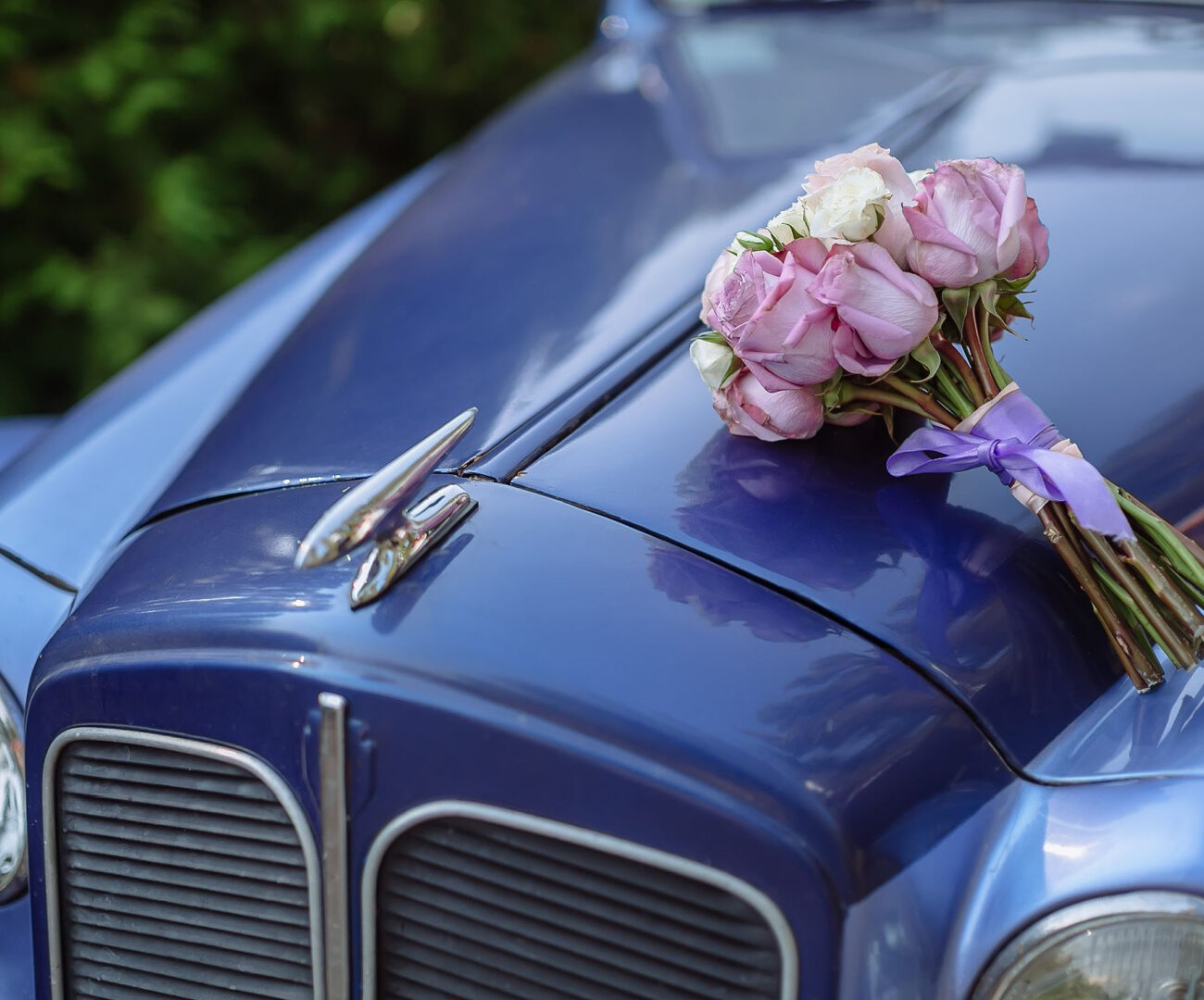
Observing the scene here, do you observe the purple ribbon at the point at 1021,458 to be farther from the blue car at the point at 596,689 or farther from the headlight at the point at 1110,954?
the headlight at the point at 1110,954

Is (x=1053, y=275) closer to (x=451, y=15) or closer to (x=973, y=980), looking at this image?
(x=973, y=980)

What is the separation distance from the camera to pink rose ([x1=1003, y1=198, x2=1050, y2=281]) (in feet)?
4.30

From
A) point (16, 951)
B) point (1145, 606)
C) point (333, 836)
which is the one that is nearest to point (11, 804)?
point (16, 951)

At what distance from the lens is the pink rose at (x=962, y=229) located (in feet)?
4.20

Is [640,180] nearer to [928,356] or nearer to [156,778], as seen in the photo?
[928,356]

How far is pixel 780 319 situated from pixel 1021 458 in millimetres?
265

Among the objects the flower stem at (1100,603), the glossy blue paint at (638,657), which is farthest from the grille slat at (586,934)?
the flower stem at (1100,603)

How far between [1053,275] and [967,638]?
647 millimetres

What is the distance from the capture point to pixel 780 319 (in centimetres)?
128

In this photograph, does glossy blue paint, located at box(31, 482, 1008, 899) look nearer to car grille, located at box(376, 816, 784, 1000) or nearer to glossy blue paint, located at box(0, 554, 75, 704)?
car grille, located at box(376, 816, 784, 1000)

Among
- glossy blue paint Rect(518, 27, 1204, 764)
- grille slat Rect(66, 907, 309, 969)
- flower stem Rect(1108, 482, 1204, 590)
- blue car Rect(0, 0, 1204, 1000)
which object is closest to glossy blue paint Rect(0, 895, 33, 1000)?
blue car Rect(0, 0, 1204, 1000)

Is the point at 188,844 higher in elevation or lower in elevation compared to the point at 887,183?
lower

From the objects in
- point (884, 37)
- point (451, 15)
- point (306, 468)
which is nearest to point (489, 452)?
point (306, 468)

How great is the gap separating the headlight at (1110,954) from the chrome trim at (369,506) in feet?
2.15
